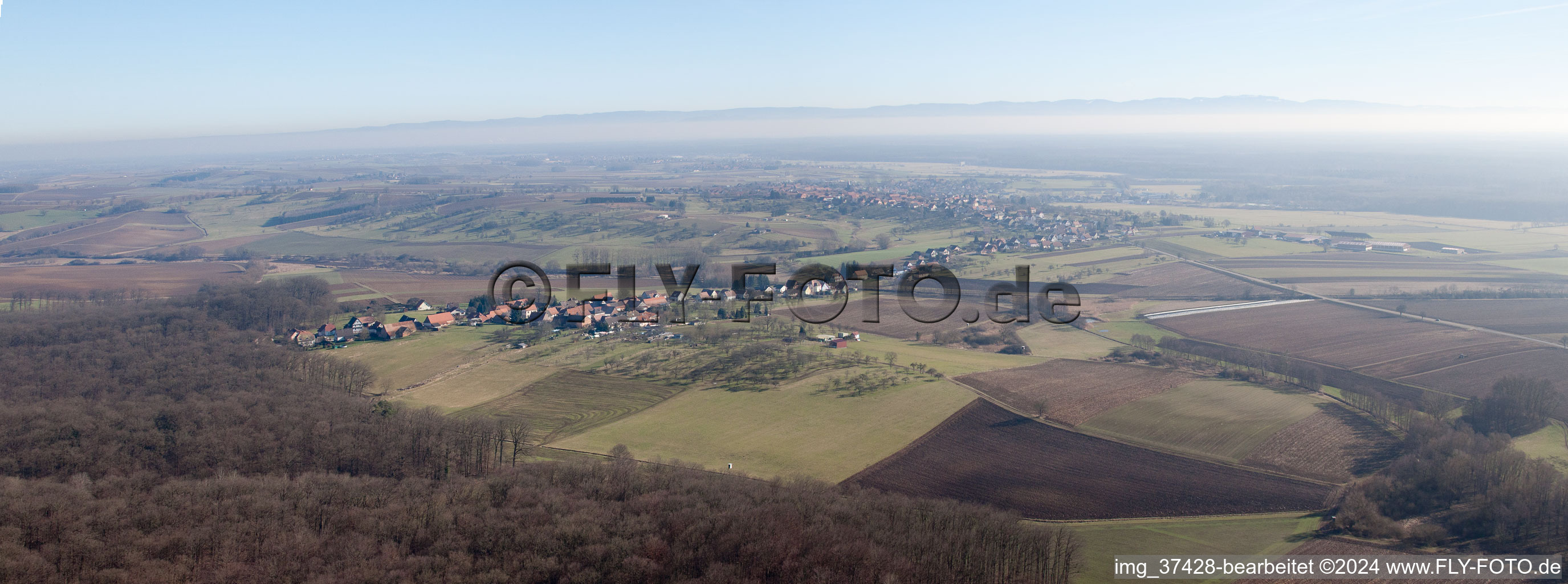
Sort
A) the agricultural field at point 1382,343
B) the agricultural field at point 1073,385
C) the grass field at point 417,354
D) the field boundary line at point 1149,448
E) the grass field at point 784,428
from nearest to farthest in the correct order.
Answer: the field boundary line at point 1149,448 → the grass field at point 784,428 → the agricultural field at point 1073,385 → the agricultural field at point 1382,343 → the grass field at point 417,354

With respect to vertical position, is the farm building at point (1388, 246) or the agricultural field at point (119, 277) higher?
the farm building at point (1388, 246)

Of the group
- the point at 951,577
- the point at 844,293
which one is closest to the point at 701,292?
the point at 844,293

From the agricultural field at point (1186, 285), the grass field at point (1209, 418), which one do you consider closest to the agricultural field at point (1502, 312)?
the agricultural field at point (1186, 285)

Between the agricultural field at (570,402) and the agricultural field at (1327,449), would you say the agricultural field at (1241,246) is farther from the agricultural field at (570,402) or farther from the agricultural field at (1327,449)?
the agricultural field at (570,402)

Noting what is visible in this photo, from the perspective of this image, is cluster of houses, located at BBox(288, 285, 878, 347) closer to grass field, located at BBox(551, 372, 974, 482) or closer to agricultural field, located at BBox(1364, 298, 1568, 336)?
grass field, located at BBox(551, 372, 974, 482)

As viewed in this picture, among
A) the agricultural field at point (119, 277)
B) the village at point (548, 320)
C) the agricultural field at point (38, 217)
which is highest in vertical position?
the agricultural field at point (38, 217)

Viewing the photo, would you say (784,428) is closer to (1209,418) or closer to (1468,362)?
(1209,418)

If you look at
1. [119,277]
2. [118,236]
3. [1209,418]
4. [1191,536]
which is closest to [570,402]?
[1191,536]

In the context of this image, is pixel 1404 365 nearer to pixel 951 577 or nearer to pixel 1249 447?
pixel 1249 447
